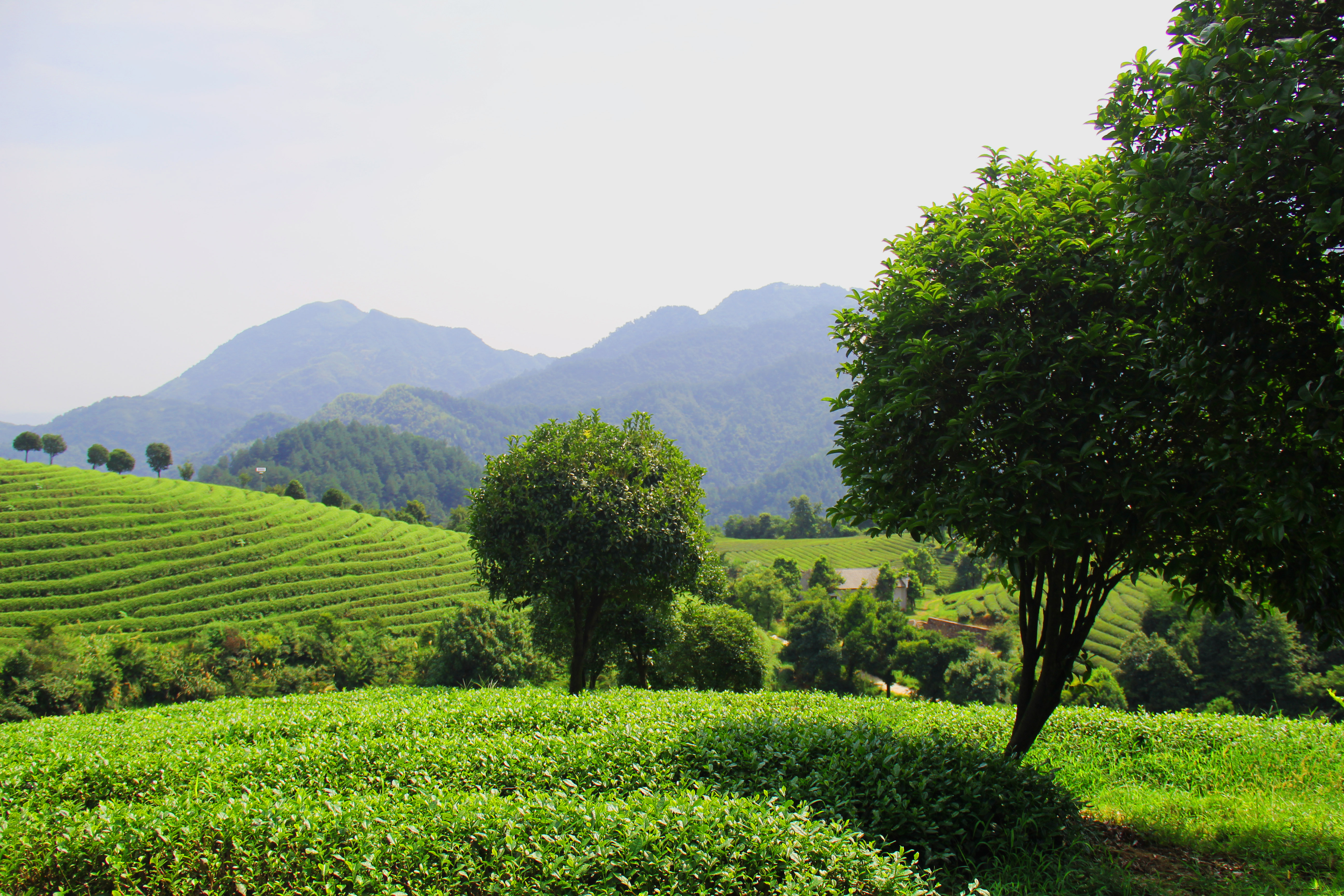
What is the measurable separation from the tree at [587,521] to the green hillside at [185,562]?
51581mm

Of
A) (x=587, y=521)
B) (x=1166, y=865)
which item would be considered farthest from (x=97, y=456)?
(x=1166, y=865)

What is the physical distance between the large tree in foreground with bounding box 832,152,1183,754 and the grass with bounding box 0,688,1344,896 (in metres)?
1.80

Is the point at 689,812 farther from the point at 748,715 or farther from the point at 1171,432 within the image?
the point at 1171,432

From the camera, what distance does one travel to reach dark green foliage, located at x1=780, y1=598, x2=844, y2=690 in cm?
5641

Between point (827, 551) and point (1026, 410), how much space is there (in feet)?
425

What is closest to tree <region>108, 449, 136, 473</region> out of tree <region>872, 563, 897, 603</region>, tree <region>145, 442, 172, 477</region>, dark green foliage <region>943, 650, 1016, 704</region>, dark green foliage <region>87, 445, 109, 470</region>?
dark green foliage <region>87, 445, 109, 470</region>

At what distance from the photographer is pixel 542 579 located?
14312 mm

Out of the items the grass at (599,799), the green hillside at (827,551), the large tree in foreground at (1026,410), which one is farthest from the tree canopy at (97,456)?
the large tree in foreground at (1026,410)

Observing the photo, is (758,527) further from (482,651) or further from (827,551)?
(482,651)

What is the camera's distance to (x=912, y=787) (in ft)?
18.2

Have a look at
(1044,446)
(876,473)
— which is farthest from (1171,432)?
(876,473)

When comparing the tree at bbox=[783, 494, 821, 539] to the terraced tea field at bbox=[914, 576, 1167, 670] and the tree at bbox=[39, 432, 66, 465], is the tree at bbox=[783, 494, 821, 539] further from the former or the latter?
the tree at bbox=[39, 432, 66, 465]

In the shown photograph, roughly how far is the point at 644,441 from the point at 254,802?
1139 cm

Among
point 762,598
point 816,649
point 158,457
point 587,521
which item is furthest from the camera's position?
point 158,457
